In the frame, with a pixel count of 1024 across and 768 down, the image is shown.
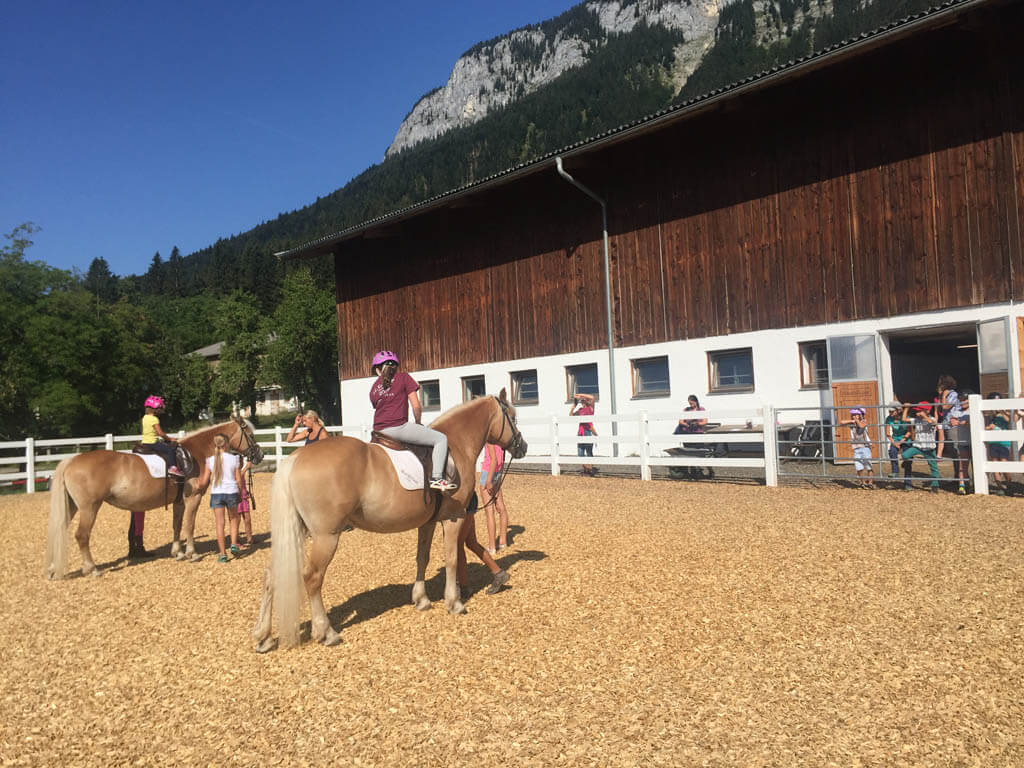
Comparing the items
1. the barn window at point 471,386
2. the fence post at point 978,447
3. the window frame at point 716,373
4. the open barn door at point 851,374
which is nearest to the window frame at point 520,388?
the barn window at point 471,386

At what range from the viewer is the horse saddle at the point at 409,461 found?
5.78 m

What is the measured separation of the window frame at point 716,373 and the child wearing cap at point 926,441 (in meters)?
4.69

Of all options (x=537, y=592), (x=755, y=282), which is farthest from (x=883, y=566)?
(x=755, y=282)

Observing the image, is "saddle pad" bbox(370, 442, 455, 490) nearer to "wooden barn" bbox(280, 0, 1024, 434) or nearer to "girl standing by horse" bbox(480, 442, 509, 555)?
"girl standing by horse" bbox(480, 442, 509, 555)

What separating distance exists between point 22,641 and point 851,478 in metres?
11.6

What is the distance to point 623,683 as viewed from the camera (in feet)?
14.1

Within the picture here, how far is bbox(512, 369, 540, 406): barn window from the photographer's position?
2122 centimetres

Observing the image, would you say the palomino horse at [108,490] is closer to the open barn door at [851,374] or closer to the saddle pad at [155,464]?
the saddle pad at [155,464]

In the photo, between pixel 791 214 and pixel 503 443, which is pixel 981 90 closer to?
pixel 791 214

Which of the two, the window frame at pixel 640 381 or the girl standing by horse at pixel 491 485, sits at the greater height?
the window frame at pixel 640 381

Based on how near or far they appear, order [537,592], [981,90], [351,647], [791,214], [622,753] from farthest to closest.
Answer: [791,214]
[981,90]
[537,592]
[351,647]
[622,753]

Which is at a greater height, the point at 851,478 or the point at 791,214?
the point at 791,214

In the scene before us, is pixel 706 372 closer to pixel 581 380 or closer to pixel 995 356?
pixel 581 380

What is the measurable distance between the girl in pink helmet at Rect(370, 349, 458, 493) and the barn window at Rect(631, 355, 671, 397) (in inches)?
507
